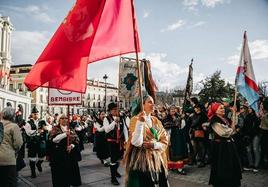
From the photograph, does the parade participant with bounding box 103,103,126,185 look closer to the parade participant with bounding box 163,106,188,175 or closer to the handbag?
the parade participant with bounding box 163,106,188,175

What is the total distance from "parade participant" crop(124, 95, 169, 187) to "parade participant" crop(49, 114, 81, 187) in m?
2.52

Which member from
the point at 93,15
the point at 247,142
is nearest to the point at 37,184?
the point at 93,15

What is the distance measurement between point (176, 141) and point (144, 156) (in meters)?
5.04

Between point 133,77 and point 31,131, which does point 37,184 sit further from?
→ point 133,77

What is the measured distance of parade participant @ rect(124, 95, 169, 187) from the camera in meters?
3.98

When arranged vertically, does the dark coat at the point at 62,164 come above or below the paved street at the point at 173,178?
above

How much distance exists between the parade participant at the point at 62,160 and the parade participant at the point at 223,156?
10.1 feet

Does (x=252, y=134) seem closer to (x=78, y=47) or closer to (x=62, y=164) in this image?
(x=62, y=164)

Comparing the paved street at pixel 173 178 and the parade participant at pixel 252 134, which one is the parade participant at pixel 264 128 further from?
the paved street at pixel 173 178

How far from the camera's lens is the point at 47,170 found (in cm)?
1024

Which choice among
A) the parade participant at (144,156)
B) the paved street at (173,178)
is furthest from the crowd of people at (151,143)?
the paved street at (173,178)

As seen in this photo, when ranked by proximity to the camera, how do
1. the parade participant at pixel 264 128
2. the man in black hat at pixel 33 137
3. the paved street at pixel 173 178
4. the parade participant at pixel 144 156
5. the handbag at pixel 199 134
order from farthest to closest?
the handbag at pixel 199 134
the man in black hat at pixel 33 137
the parade participant at pixel 264 128
the paved street at pixel 173 178
the parade participant at pixel 144 156

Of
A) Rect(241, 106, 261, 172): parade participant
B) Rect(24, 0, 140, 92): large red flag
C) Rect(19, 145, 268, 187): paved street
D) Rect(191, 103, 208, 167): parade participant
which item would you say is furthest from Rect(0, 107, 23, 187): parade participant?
Rect(241, 106, 261, 172): parade participant

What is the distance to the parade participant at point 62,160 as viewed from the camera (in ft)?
20.7
